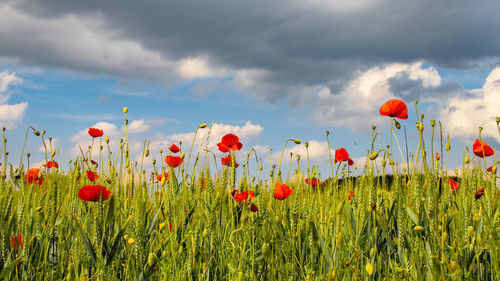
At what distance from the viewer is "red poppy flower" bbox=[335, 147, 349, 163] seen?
3335 millimetres

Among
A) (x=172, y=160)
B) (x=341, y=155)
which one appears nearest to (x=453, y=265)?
(x=341, y=155)

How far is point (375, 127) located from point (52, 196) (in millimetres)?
2239

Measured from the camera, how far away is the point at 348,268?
2.00 m

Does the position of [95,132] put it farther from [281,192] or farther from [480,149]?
[480,149]

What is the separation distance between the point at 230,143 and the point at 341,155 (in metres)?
0.95

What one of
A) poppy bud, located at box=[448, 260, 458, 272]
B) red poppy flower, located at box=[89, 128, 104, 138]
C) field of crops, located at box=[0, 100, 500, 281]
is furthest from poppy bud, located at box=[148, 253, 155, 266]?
red poppy flower, located at box=[89, 128, 104, 138]

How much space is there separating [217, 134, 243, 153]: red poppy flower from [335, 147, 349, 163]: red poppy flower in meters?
0.83

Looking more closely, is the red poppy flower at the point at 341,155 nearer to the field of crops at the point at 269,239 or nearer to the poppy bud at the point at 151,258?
the field of crops at the point at 269,239

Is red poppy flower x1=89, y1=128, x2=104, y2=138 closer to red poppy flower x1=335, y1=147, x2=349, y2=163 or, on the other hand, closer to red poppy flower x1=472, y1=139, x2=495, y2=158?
red poppy flower x1=335, y1=147, x2=349, y2=163

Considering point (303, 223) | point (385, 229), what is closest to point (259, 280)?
point (303, 223)

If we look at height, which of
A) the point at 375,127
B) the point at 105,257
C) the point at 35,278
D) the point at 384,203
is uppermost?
the point at 375,127

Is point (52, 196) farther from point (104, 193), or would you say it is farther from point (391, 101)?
point (391, 101)

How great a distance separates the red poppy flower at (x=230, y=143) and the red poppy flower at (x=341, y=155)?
Answer: 83 centimetres

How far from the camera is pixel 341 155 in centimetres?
337
